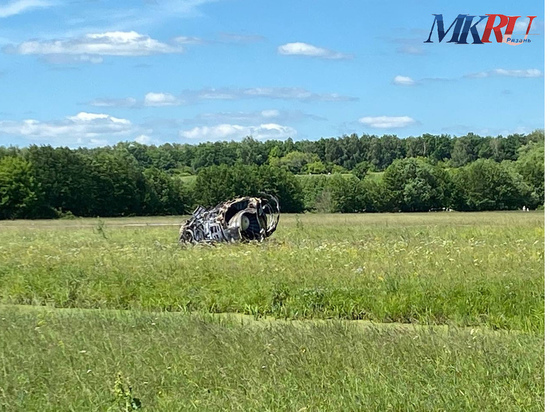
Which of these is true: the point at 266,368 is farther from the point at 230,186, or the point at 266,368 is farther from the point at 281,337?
the point at 230,186

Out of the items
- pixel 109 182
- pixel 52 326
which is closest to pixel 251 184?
pixel 109 182

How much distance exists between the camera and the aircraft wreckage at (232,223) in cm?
2539

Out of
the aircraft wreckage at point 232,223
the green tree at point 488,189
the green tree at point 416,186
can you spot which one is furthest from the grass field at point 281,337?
the green tree at point 416,186

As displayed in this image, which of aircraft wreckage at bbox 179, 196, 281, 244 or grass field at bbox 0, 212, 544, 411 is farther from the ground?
aircraft wreckage at bbox 179, 196, 281, 244

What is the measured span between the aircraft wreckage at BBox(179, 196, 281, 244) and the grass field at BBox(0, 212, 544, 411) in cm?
766

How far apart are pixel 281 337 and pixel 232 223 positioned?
17.1m

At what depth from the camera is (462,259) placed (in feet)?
59.0

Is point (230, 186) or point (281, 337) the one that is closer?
point (281, 337)

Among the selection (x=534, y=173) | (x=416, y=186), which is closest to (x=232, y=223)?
(x=534, y=173)

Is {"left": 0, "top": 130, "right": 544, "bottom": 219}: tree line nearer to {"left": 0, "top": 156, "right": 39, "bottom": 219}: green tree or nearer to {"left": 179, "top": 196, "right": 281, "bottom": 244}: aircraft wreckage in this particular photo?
{"left": 0, "top": 156, "right": 39, "bottom": 219}: green tree

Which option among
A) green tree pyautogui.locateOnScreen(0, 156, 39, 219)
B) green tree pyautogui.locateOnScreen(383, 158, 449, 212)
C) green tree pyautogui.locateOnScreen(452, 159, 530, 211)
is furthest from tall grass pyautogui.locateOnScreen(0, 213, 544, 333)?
green tree pyautogui.locateOnScreen(383, 158, 449, 212)

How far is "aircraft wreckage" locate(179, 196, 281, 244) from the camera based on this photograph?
25.4m

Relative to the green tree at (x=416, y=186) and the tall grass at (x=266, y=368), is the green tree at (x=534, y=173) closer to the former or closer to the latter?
the green tree at (x=416, y=186)

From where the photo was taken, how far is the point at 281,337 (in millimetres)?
8547
